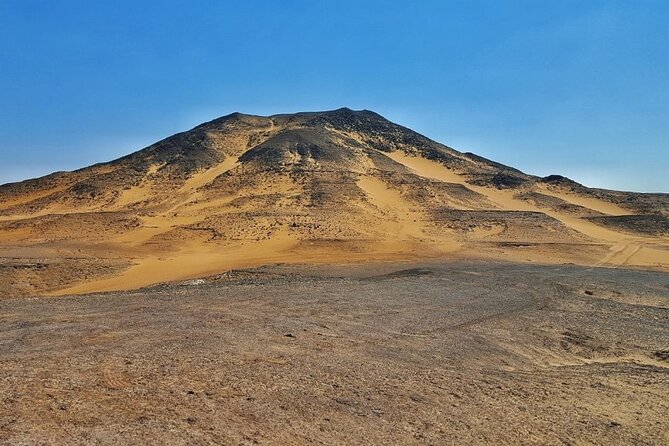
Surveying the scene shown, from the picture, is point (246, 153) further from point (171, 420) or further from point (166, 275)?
point (171, 420)

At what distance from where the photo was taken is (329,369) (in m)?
8.28

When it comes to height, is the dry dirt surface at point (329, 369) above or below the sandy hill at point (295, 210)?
below

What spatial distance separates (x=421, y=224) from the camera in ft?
117

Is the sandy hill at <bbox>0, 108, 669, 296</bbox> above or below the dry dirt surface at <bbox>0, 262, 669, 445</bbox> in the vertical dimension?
above

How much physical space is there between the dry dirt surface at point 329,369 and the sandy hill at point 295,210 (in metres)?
8.73

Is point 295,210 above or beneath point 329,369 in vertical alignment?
above

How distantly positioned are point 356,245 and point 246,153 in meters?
23.3

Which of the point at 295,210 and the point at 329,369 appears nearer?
the point at 329,369

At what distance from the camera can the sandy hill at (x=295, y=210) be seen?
82.4ft

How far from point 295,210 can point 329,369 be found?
1073 inches

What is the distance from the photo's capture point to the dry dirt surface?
617 cm

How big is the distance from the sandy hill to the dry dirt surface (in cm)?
873

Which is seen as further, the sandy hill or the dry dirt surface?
the sandy hill

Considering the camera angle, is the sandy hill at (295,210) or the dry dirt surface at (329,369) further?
the sandy hill at (295,210)
